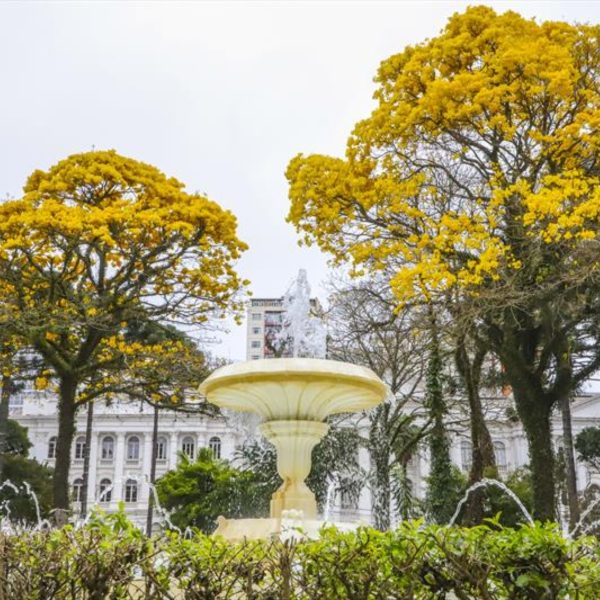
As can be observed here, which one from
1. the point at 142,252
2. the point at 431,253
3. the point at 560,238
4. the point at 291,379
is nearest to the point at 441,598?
the point at 291,379

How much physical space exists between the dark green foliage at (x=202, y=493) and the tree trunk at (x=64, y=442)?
7453mm

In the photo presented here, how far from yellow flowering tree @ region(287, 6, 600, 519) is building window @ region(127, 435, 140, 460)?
145 feet

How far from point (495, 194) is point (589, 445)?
21.3 metres

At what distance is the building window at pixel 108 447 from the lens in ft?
184

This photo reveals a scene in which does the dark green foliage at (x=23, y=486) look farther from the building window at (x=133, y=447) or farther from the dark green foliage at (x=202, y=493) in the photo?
the building window at (x=133, y=447)

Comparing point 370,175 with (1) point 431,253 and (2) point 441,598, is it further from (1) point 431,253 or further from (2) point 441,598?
(2) point 441,598

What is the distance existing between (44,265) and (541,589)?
1502cm

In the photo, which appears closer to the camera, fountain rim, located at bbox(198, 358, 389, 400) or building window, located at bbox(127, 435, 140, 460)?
fountain rim, located at bbox(198, 358, 389, 400)

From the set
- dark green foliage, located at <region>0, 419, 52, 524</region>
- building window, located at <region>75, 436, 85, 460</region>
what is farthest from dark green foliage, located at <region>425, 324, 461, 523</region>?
building window, located at <region>75, 436, 85, 460</region>

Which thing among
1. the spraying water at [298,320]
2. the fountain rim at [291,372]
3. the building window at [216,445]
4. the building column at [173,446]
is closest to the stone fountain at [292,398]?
the fountain rim at [291,372]

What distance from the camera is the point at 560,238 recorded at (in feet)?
38.6

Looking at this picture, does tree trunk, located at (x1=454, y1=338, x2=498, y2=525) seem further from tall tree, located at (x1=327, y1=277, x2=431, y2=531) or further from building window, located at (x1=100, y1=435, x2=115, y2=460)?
building window, located at (x1=100, y1=435, x2=115, y2=460)

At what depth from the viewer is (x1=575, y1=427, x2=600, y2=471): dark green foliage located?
98.2 feet

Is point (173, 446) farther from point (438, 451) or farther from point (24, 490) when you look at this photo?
point (438, 451)
